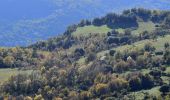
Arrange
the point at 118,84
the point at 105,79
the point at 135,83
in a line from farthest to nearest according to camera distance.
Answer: the point at 105,79 < the point at 118,84 < the point at 135,83

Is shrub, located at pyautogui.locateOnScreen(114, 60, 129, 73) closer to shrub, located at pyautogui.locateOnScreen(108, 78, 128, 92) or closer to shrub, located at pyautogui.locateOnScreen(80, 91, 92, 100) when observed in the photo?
shrub, located at pyautogui.locateOnScreen(108, 78, 128, 92)

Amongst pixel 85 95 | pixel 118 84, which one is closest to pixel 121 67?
pixel 118 84

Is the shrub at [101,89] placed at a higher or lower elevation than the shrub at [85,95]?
higher

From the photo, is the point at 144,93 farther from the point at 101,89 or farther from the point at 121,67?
the point at 121,67

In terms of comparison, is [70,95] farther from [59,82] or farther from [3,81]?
[3,81]

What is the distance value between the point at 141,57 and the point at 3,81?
4161 cm

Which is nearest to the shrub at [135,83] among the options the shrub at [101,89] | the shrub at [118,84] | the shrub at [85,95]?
the shrub at [118,84]

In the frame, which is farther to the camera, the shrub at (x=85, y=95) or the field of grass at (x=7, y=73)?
the field of grass at (x=7, y=73)

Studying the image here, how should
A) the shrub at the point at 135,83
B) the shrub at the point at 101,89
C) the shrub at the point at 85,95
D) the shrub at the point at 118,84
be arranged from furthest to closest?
the shrub at the point at 118,84 → the shrub at the point at 101,89 → the shrub at the point at 135,83 → the shrub at the point at 85,95

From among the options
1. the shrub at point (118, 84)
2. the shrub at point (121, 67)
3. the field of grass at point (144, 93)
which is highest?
the shrub at point (121, 67)

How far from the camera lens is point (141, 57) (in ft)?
582

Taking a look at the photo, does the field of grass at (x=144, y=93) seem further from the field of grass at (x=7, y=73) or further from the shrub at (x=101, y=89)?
the field of grass at (x=7, y=73)

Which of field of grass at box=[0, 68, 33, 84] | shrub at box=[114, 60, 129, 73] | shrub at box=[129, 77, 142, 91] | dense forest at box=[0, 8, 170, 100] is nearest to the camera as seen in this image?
dense forest at box=[0, 8, 170, 100]

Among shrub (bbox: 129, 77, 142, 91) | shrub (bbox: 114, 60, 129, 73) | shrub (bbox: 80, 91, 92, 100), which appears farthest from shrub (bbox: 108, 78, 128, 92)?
shrub (bbox: 114, 60, 129, 73)
